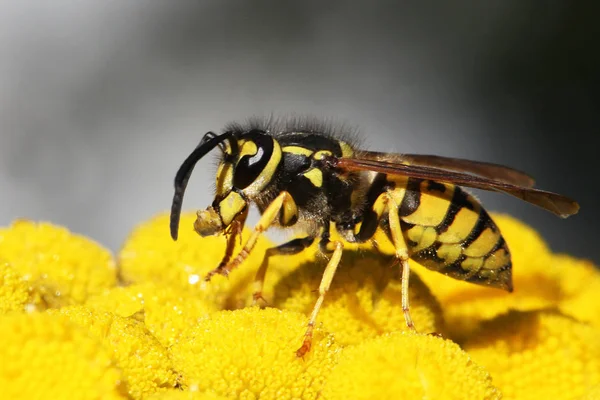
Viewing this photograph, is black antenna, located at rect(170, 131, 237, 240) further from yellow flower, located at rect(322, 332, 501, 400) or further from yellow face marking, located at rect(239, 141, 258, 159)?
yellow flower, located at rect(322, 332, 501, 400)

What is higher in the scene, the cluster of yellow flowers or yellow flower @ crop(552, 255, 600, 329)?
yellow flower @ crop(552, 255, 600, 329)

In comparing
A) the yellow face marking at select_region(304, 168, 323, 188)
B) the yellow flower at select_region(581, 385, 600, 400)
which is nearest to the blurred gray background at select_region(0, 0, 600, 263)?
the yellow face marking at select_region(304, 168, 323, 188)

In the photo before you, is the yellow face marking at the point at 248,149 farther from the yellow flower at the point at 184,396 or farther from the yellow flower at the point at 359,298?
the yellow flower at the point at 184,396

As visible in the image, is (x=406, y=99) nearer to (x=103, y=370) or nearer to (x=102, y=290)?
(x=102, y=290)

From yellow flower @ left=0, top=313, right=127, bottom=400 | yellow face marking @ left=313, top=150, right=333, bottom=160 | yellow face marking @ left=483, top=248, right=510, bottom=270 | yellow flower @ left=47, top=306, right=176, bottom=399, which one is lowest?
yellow flower @ left=0, top=313, right=127, bottom=400

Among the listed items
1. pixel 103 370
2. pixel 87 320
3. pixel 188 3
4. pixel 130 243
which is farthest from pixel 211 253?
pixel 188 3

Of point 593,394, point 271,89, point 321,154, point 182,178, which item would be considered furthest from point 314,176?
point 271,89
